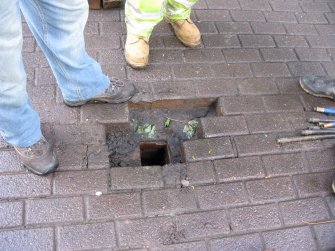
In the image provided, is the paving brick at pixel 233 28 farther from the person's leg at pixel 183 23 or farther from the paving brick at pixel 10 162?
the paving brick at pixel 10 162

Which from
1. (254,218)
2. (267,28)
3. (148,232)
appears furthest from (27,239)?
(267,28)

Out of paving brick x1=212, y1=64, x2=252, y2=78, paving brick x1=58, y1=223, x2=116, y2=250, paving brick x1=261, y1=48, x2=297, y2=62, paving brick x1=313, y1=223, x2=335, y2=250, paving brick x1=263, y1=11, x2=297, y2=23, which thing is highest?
paving brick x1=263, y1=11, x2=297, y2=23

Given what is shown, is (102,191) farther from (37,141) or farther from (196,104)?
(196,104)

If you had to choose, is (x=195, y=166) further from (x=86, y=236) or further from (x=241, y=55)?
(x=241, y=55)

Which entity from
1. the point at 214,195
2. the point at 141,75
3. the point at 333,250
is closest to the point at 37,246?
the point at 214,195

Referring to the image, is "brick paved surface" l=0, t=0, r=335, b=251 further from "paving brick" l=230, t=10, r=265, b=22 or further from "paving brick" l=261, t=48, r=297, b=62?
"paving brick" l=230, t=10, r=265, b=22

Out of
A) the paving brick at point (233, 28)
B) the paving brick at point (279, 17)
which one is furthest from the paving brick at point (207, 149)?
the paving brick at point (279, 17)

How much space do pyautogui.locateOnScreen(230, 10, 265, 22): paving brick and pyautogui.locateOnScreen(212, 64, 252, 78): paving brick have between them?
619 mm

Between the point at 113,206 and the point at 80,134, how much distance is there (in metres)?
0.56

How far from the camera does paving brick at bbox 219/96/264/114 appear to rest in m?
2.59

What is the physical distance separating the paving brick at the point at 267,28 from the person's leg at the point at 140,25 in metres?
1.02

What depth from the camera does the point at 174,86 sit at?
8.70 ft

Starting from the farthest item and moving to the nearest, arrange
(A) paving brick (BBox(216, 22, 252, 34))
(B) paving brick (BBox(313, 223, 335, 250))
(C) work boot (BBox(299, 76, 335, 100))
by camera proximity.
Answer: (A) paving brick (BBox(216, 22, 252, 34)), (C) work boot (BBox(299, 76, 335, 100)), (B) paving brick (BBox(313, 223, 335, 250))

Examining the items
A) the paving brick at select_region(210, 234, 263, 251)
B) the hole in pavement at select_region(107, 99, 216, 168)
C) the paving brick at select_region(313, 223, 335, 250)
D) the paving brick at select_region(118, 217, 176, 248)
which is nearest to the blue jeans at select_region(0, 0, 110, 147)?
the hole in pavement at select_region(107, 99, 216, 168)
